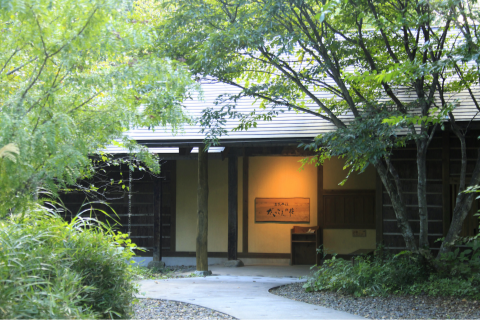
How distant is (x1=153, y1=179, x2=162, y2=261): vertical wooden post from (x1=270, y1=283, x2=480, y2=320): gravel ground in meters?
4.97

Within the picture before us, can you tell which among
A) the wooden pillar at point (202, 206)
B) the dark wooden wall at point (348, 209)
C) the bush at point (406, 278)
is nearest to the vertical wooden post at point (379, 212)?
the dark wooden wall at point (348, 209)

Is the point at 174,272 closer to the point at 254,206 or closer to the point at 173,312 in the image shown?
the point at 254,206

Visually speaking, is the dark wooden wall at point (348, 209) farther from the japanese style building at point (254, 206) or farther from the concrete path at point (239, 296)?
the concrete path at point (239, 296)

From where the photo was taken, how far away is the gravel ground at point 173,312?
5.20 metres

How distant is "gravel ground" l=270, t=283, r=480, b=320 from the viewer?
5.64 metres

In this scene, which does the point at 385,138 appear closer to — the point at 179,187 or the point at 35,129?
the point at 35,129

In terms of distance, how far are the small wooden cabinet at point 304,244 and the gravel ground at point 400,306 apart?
4.28m

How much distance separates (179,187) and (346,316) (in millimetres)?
7151

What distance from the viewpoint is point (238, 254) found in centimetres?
1177

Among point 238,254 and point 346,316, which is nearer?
point 346,316

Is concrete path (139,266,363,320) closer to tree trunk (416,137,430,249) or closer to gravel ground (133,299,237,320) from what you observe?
gravel ground (133,299,237,320)

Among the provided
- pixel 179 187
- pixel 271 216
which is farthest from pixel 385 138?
pixel 179 187

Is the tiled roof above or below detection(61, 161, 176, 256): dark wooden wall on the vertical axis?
above

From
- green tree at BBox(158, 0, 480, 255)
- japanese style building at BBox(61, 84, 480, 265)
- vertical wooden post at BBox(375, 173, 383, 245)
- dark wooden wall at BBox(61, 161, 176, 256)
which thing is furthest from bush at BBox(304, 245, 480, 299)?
dark wooden wall at BBox(61, 161, 176, 256)
